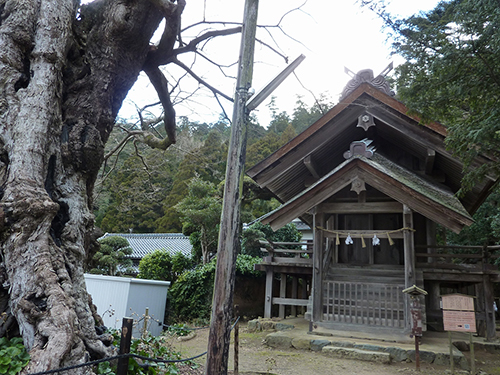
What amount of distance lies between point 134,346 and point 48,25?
4.37 metres

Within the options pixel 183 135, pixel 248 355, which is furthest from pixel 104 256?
pixel 248 355

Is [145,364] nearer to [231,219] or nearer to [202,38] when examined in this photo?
[231,219]

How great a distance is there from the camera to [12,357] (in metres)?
3.44

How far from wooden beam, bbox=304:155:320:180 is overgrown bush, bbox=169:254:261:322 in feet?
17.2

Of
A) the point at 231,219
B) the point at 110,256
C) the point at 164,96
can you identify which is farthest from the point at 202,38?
the point at 110,256

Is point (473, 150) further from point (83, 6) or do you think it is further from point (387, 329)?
point (83, 6)

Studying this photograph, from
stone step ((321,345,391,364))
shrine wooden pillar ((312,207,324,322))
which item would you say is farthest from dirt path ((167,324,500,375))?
shrine wooden pillar ((312,207,324,322))

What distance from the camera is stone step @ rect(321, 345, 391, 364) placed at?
754 centimetres

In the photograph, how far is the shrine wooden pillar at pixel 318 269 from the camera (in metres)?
9.18

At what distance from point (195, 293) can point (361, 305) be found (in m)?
7.69

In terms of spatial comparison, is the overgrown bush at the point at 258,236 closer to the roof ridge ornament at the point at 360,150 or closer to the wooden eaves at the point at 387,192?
the wooden eaves at the point at 387,192

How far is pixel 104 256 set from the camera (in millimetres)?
18703

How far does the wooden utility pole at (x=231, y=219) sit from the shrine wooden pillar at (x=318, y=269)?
5.06 metres

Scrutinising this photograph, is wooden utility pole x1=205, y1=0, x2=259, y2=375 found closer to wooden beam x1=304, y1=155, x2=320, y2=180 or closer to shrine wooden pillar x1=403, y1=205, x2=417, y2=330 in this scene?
shrine wooden pillar x1=403, y1=205, x2=417, y2=330
